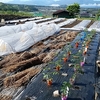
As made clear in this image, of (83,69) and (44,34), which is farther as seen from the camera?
(44,34)

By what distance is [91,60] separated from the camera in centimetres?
1042

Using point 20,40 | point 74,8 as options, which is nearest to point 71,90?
point 20,40

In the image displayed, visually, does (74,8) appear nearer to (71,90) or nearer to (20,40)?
(20,40)

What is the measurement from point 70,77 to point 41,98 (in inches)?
78.4

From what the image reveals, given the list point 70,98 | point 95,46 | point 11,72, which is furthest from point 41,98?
point 95,46

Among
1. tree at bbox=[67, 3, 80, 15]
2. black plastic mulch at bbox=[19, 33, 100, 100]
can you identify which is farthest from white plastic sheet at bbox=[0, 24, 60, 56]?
tree at bbox=[67, 3, 80, 15]

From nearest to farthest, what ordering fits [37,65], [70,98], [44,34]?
[70,98] → [37,65] → [44,34]

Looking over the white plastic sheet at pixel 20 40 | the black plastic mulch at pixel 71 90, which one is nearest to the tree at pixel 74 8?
the white plastic sheet at pixel 20 40

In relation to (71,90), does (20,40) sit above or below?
above

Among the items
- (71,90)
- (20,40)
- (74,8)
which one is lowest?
(74,8)

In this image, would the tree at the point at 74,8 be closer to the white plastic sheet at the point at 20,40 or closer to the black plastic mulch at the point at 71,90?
the white plastic sheet at the point at 20,40

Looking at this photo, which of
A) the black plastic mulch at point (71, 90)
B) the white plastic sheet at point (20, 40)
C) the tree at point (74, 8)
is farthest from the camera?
the tree at point (74, 8)

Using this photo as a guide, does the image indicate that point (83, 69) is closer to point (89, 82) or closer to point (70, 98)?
point (89, 82)

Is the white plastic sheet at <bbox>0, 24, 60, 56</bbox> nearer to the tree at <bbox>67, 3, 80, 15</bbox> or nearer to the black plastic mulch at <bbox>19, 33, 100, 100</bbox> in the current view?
the black plastic mulch at <bbox>19, 33, 100, 100</bbox>
